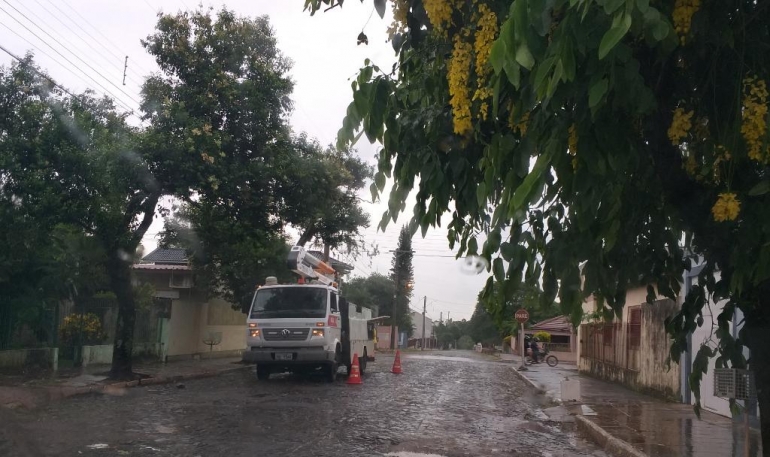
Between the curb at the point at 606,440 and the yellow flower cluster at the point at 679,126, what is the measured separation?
6.62 m

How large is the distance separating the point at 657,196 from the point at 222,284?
23.9m

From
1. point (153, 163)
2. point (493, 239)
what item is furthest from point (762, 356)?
point (153, 163)

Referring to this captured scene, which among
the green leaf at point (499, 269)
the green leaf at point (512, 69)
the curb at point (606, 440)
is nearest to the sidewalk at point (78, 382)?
the curb at point (606, 440)

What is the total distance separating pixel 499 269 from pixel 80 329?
737 inches

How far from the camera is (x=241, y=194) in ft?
59.0

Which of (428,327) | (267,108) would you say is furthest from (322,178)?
(428,327)

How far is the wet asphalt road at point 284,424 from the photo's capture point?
9359 millimetres

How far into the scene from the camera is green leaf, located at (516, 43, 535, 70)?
2.91 meters

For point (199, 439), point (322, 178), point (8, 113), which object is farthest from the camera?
point (322, 178)

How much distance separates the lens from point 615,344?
79.5ft

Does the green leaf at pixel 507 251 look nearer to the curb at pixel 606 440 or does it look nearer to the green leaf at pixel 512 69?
the green leaf at pixel 512 69

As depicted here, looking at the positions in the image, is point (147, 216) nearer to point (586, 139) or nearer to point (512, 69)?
point (586, 139)

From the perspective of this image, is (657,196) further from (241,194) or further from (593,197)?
(241,194)

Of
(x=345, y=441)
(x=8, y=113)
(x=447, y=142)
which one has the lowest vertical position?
(x=345, y=441)
